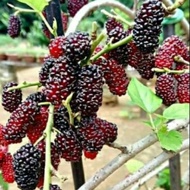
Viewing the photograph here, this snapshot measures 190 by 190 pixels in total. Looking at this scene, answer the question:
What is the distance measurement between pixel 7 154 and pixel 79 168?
0.43ft

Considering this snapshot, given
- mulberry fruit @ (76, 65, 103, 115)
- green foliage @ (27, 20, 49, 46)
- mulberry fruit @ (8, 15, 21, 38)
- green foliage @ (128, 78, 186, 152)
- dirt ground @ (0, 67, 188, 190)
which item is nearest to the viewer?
mulberry fruit @ (76, 65, 103, 115)

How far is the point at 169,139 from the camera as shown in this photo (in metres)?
0.44

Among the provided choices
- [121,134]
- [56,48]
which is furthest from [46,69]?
[121,134]

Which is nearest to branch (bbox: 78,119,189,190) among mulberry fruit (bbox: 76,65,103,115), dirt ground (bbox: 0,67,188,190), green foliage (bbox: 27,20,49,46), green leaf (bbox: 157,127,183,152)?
green leaf (bbox: 157,127,183,152)

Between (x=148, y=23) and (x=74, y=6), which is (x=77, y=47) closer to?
(x=148, y=23)

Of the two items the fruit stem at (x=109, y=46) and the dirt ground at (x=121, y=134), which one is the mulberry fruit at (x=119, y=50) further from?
the dirt ground at (x=121, y=134)

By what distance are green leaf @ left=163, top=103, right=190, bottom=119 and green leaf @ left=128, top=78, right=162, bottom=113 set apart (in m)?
0.01

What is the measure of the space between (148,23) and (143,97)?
0.11 metres

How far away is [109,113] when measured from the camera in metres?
2.76

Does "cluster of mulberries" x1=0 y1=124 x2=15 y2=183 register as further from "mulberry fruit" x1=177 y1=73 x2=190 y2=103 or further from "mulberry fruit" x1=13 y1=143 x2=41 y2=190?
"mulberry fruit" x1=177 y1=73 x2=190 y2=103

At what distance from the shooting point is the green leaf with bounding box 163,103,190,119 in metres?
0.42

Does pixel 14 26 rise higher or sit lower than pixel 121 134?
higher

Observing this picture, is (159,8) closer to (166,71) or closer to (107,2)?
(166,71)

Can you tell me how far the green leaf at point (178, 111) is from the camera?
422 mm
